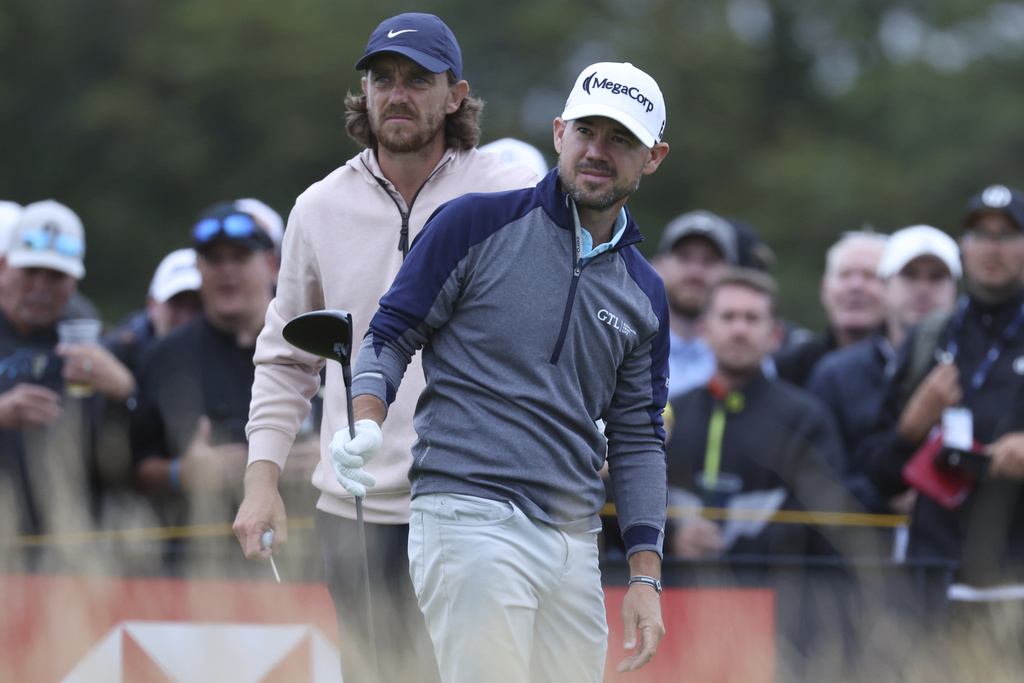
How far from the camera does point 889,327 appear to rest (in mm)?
7594

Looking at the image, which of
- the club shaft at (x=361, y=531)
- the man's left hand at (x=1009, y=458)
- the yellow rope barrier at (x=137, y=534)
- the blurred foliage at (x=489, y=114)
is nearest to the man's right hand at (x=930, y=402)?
the man's left hand at (x=1009, y=458)

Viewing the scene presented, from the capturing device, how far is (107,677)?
517 cm

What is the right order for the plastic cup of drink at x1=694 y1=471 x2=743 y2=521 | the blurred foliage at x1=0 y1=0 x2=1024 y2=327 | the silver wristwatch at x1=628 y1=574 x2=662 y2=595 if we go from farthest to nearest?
the blurred foliage at x1=0 y1=0 x2=1024 y2=327 < the plastic cup of drink at x1=694 y1=471 x2=743 y2=521 < the silver wristwatch at x1=628 y1=574 x2=662 y2=595

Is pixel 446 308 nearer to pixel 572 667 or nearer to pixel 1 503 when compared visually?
pixel 572 667

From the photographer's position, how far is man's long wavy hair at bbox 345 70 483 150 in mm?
4203

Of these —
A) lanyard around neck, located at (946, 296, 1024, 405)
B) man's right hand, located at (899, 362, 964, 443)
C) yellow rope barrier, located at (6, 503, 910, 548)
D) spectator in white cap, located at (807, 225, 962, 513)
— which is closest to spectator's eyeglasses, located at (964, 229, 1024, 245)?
lanyard around neck, located at (946, 296, 1024, 405)

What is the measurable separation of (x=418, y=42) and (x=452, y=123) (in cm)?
28

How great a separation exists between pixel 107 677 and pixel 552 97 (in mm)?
15011

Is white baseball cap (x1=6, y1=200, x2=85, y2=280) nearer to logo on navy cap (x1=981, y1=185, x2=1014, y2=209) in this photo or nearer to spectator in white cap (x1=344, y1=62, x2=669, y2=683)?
spectator in white cap (x1=344, y1=62, x2=669, y2=683)

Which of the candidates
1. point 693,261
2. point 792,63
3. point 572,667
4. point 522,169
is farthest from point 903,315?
point 792,63

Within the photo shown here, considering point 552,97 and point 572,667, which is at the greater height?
point 552,97

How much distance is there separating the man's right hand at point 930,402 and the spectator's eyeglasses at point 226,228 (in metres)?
3.01

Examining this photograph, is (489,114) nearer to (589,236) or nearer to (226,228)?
(226,228)

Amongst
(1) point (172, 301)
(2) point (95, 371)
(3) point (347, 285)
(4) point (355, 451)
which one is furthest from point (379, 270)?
(1) point (172, 301)
